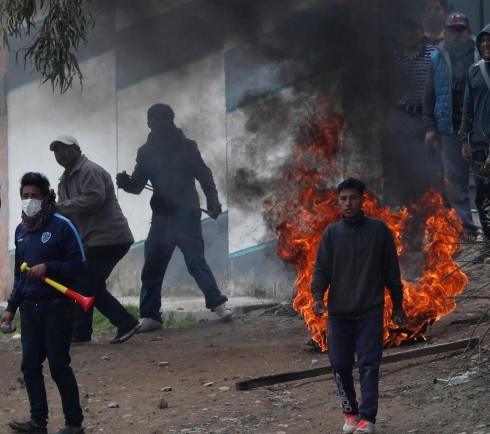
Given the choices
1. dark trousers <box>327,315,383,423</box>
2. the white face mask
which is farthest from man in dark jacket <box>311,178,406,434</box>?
the white face mask

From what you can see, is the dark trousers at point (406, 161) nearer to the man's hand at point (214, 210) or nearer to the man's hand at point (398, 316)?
the man's hand at point (214, 210)

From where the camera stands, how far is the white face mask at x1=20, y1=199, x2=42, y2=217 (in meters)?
7.00

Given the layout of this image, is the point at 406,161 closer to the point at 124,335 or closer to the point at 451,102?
the point at 451,102

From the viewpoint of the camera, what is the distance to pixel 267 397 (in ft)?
24.8

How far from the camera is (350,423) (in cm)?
657

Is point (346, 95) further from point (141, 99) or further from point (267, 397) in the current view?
point (267, 397)

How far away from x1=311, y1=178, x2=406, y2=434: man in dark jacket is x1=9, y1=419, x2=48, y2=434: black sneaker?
1.78 metres

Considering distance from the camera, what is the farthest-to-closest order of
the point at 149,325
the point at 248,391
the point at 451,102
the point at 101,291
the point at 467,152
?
the point at 149,325 → the point at 451,102 → the point at 101,291 → the point at 467,152 → the point at 248,391

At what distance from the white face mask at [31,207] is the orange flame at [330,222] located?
2.43 meters

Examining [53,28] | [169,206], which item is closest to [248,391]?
[169,206]

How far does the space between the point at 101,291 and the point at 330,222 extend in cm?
223

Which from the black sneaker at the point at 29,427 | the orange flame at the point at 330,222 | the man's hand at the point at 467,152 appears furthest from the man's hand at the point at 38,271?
the man's hand at the point at 467,152

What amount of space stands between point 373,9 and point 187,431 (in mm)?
5014

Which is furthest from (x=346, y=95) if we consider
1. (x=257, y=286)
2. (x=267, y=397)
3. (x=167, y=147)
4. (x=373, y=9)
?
(x=267, y=397)
